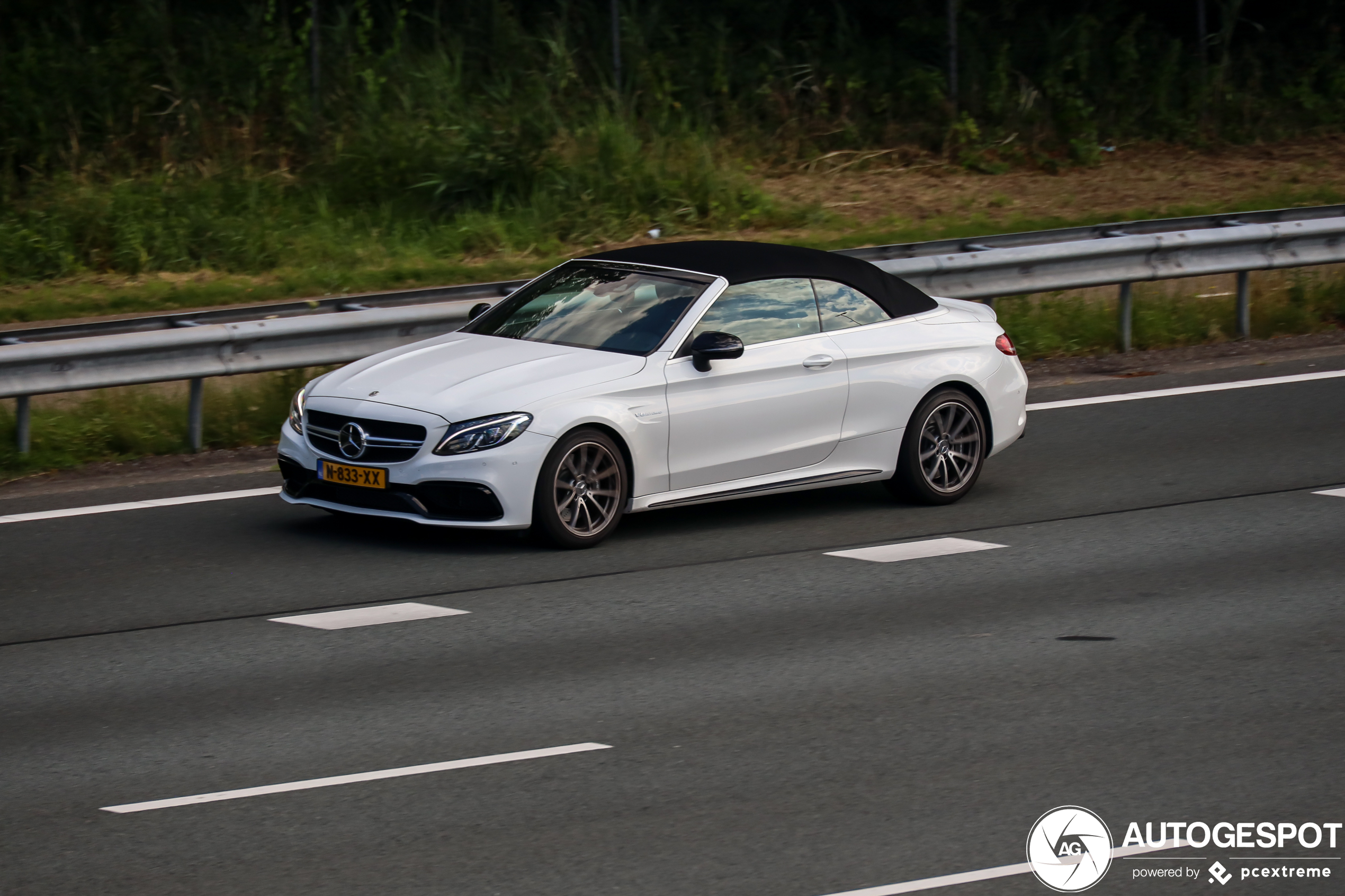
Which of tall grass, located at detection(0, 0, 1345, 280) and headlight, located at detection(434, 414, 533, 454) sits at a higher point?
tall grass, located at detection(0, 0, 1345, 280)

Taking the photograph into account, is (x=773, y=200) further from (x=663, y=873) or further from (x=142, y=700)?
(x=663, y=873)

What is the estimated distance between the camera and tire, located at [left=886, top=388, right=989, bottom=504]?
1034cm

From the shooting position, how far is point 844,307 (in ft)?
34.0

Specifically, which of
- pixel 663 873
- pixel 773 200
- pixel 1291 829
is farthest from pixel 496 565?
pixel 773 200

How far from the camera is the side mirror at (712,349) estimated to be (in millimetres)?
9539

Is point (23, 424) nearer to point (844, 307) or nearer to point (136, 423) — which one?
point (136, 423)

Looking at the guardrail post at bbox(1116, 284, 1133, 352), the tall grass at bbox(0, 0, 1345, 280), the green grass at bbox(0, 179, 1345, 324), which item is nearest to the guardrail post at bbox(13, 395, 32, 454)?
the green grass at bbox(0, 179, 1345, 324)

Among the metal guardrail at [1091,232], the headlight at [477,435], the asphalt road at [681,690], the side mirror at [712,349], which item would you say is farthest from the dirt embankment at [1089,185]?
the headlight at [477,435]

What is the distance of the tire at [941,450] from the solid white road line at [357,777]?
419cm

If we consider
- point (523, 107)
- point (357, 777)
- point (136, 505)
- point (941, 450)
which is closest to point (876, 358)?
point (941, 450)

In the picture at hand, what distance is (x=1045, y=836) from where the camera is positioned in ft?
18.8

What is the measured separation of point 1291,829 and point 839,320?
5.01 metres

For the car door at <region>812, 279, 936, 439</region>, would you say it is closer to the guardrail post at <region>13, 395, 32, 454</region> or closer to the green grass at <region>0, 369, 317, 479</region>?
the green grass at <region>0, 369, 317, 479</region>

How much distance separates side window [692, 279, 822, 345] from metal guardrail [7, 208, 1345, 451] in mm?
3268
